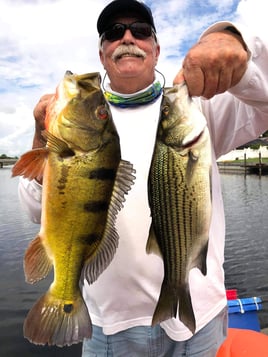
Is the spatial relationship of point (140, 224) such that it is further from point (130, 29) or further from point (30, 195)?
point (130, 29)

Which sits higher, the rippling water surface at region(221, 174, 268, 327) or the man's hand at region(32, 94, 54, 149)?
the man's hand at region(32, 94, 54, 149)

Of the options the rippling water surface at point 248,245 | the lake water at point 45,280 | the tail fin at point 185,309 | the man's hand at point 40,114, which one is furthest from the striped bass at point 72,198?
the rippling water surface at point 248,245

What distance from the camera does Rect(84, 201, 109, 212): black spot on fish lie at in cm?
189

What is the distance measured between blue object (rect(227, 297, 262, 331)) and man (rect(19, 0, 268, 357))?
242 centimetres

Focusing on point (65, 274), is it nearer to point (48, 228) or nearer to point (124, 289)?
point (48, 228)

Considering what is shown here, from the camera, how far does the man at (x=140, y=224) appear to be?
2.47 meters

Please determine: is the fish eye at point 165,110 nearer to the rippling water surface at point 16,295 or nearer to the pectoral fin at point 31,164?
the pectoral fin at point 31,164

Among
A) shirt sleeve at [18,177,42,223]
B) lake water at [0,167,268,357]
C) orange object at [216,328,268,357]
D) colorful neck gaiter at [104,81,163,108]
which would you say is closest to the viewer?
shirt sleeve at [18,177,42,223]

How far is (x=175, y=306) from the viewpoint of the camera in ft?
6.47

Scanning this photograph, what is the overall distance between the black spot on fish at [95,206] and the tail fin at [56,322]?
495mm

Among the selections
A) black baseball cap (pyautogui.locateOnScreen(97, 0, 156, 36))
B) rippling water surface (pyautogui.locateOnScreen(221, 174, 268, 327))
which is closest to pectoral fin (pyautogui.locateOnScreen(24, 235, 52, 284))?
black baseball cap (pyautogui.locateOnScreen(97, 0, 156, 36))

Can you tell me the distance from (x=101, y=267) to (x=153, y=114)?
3.71 feet

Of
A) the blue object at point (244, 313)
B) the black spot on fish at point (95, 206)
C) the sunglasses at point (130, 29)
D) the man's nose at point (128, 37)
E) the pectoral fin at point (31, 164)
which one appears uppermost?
the sunglasses at point (130, 29)

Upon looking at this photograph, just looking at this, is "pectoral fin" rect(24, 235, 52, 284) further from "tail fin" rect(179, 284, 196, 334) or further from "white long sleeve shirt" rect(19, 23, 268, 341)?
"tail fin" rect(179, 284, 196, 334)
